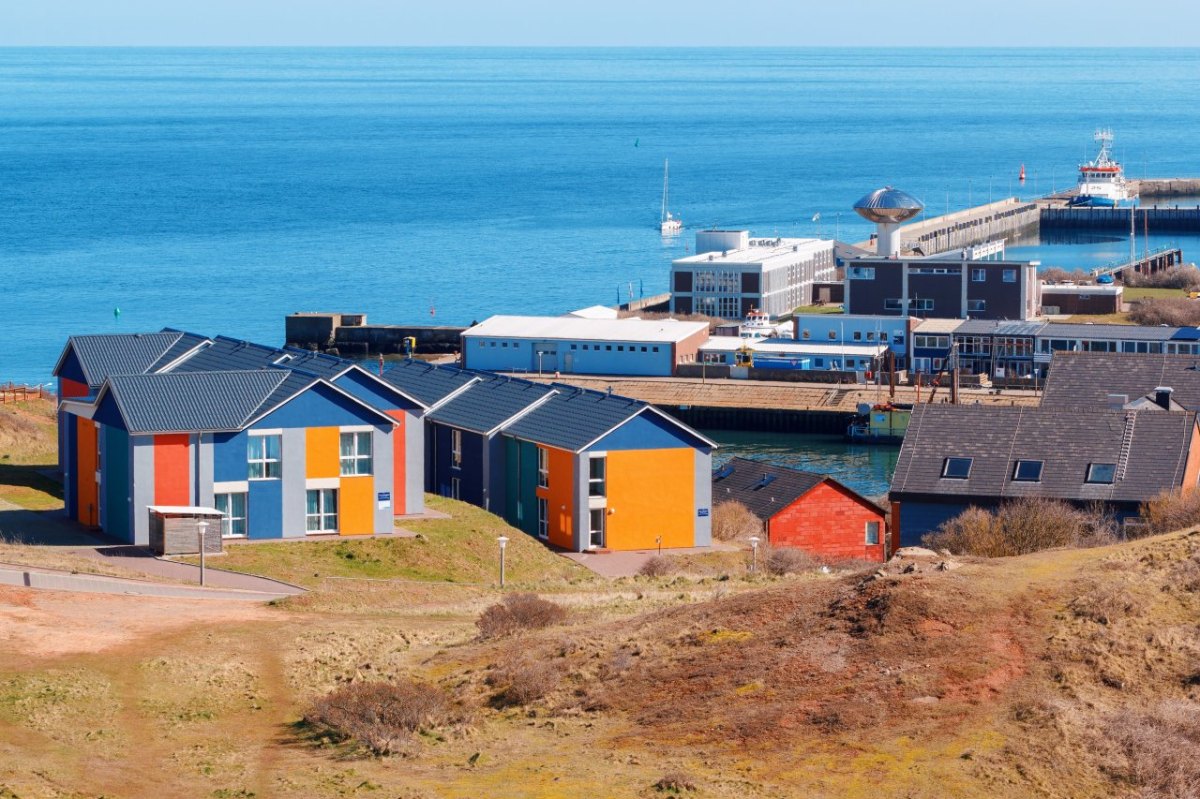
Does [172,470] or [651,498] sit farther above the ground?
[172,470]

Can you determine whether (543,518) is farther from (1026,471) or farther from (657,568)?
(1026,471)

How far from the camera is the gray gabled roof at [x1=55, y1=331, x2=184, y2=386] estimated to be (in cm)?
4697

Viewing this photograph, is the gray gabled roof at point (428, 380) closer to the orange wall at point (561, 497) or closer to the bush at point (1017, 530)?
the orange wall at point (561, 497)

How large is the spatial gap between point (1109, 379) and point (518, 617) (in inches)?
1099

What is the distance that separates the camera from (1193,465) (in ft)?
140

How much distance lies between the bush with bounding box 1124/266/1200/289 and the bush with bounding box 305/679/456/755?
104m

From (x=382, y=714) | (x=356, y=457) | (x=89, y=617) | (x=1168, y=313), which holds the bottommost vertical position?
(x=382, y=714)

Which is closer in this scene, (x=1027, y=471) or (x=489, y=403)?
(x=1027, y=471)

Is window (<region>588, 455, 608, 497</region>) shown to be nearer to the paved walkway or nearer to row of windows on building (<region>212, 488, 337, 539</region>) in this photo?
row of windows on building (<region>212, 488, 337, 539</region>)

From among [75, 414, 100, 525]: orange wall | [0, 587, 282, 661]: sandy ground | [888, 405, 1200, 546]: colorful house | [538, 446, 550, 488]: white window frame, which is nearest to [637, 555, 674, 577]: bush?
[538, 446, 550, 488]: white window frame

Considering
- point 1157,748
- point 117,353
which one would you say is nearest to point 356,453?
point 117,353

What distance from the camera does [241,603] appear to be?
31.7m

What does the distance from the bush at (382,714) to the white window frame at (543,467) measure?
20.1 m

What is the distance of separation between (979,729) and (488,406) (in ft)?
89.0
